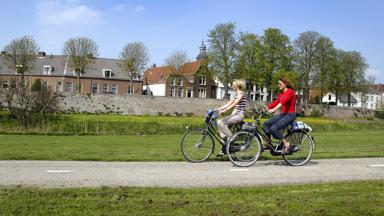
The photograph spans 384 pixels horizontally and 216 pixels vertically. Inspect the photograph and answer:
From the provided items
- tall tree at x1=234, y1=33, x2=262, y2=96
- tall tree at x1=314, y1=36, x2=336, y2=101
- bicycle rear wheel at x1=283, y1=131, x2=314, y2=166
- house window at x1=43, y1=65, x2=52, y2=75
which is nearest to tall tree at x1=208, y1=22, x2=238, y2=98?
tall tree at x1=234, y1=33, x2=262, y2=96

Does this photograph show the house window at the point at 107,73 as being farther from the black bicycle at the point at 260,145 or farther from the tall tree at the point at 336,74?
the black bicycle at the point at 260,145

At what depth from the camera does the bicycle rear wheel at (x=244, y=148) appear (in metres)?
10.5

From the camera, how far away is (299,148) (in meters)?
10.9

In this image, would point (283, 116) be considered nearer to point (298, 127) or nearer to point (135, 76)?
point (298, 127)

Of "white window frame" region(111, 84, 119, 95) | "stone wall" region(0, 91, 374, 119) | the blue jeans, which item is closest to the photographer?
the blue jeans

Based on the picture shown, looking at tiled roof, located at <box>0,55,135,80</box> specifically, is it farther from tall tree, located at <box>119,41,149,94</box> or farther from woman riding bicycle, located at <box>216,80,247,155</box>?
woman riding bicycle, located at <box>216,80,247,155</box>

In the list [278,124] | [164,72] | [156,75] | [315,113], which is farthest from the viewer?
[156,75]

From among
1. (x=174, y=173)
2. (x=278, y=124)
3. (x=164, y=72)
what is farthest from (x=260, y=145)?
(x=164, y=72)

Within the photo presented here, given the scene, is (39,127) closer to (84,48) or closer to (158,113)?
(158,113)

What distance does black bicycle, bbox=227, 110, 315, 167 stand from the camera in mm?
10547

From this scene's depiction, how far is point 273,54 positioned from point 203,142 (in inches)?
2608

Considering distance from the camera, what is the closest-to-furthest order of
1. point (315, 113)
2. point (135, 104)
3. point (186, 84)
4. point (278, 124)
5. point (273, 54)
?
1. point (278, 124)
2. point (135, 104)
3. point (273, 54)
4. point (315, 113)
5. point (186, 84)

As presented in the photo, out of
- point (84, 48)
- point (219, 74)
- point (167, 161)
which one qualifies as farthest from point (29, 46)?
point (167, 161)

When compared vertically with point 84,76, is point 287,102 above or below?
below
